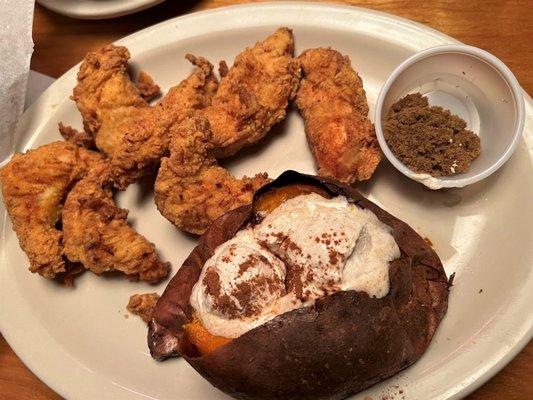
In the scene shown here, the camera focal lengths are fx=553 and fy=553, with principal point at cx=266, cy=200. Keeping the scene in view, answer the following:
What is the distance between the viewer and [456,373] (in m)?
1.14

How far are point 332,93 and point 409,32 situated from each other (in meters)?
0.24

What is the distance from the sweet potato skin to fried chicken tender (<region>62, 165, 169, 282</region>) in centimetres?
16

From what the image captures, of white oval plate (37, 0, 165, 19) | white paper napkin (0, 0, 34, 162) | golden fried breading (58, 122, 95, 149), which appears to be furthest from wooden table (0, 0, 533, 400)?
golden fried breading (58, 122, 95, 149)

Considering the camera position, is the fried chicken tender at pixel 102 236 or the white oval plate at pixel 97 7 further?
the white oval plate at pixel 97 7

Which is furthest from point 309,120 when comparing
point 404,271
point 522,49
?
point 522,49

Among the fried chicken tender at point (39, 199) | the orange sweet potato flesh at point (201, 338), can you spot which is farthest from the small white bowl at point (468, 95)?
the fried chicken tender at point (39, 199)

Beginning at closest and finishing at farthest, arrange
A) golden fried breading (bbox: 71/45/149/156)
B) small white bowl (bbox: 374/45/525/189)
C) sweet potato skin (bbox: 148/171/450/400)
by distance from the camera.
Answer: sweet potato skin (bbox: 148/171/450/400) < small white bowl (bbox: 374/45/525/189) < golden fried breading (bbox: 71/45/149/156)

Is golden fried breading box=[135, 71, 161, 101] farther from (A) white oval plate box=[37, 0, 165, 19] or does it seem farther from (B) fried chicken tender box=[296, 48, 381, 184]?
(B) fried chicken tender box=[296, 48, 381, 184]

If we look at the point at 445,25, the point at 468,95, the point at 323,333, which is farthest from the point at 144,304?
the point at 445,25

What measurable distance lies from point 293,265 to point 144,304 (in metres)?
0.44

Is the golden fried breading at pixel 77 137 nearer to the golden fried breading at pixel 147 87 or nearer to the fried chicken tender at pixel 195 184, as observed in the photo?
the golden fried breading at pixel 147 87

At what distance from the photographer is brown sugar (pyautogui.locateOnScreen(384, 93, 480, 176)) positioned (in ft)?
4.00

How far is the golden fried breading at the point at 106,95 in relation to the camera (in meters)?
1.34

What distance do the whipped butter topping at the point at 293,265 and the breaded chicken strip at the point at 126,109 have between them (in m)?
0.35
